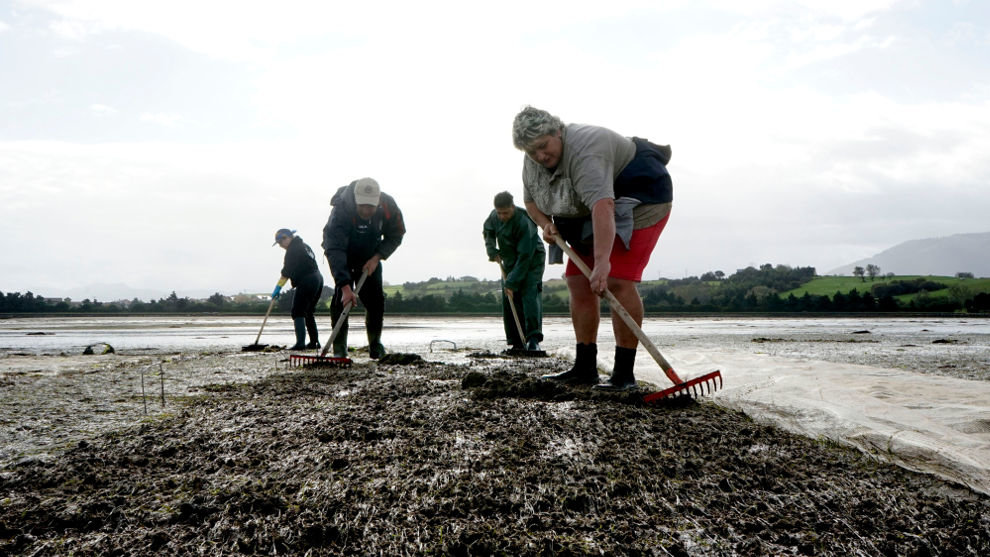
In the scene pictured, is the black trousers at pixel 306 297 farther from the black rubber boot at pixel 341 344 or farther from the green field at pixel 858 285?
Result: the green field at pixel 858 285

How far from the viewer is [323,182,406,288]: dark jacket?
5.68 m

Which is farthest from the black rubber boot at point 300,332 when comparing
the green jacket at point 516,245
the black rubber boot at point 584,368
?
the black rubber boot at point 584,368

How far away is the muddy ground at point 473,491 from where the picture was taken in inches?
49.9

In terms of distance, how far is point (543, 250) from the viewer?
7.41m

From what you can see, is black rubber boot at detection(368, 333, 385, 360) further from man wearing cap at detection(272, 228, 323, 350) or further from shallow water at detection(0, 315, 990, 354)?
man wearing cap at detection(272, 228, 323, 350)

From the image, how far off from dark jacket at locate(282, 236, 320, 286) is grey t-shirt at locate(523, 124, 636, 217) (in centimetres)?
529

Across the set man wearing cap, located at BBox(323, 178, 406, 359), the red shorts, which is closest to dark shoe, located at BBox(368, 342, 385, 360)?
man wearing cap, located at BBox(323, 178, 406, 359)

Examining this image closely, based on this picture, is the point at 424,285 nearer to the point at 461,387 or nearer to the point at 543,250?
the point at 543,250

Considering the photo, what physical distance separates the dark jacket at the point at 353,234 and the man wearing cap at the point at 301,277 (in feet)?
7.36

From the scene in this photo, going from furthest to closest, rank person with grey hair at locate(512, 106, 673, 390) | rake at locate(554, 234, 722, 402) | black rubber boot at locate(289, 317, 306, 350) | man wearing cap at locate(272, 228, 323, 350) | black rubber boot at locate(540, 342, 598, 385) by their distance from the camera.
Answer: man wearing cap at locate(272, 228, 323, 350) < black rubber boot at locate(289, 317, 306, 350) < black rubber boot at locate(540, 342, 598, 385) < person with grey hair at locate(512, 106, 673, 390) < rake at locate(554, 234, 722, 402)

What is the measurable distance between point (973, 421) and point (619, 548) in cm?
176

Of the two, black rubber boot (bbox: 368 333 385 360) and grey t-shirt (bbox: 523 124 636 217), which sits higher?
grey t-shirt (bbox: 523 124 636 217)

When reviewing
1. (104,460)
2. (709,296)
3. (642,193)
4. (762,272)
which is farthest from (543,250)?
(762,272)

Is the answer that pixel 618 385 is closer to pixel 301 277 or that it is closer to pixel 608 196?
pixel 608 196
